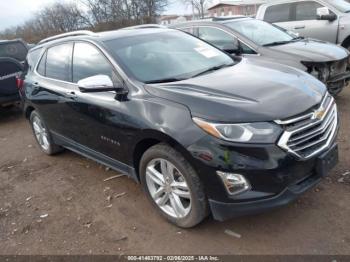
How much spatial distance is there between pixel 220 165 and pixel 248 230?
82 cm

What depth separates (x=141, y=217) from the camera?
358 cm

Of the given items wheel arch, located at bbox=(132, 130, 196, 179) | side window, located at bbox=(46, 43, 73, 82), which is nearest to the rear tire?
side window, located at bbox=(46, 43, 73, 82)

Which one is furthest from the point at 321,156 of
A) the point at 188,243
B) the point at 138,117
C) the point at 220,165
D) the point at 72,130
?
the point at 72,130

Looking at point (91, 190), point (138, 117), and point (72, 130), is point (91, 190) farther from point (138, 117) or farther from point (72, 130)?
point (138, 117)

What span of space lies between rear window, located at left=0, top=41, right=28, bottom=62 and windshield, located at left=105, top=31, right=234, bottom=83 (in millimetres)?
6230

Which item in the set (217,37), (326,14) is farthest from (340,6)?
(217,37)

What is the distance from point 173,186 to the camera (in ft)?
10.6

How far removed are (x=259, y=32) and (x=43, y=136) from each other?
4218mm

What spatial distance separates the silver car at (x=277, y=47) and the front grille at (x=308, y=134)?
8.47 feet

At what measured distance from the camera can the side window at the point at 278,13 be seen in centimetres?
927

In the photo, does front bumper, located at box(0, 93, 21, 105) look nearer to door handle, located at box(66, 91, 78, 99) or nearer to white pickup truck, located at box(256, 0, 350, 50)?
door handle, located at box(66, 91, 78, 99)

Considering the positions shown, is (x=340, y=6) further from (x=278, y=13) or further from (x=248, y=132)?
(x=248, y=132)

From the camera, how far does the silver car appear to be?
570 cm

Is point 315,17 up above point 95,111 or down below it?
above
